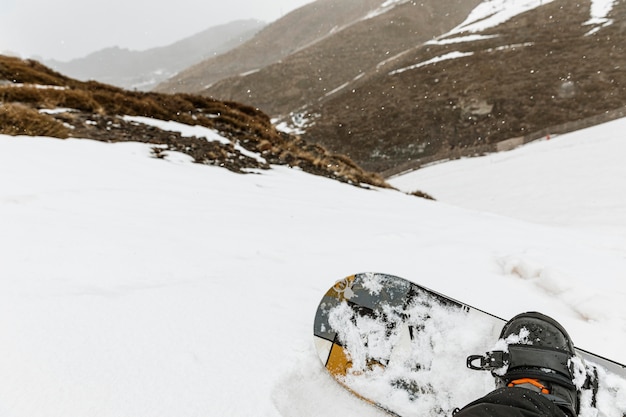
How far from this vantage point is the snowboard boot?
1615 mm

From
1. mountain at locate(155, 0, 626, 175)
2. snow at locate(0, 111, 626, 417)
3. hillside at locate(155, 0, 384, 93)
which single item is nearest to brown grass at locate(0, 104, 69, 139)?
snow at locate(0, 111, 626, 417)

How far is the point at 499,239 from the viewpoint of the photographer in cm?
452

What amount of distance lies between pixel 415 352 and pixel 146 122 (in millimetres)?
8639

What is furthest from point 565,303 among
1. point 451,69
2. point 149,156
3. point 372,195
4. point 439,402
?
point 451,69

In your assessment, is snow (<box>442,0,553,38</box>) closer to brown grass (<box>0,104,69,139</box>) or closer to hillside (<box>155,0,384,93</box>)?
hillside (<box>155,0,384,93</box>)

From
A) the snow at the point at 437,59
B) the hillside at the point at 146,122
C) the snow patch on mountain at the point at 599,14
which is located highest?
the snow patch on mountain at the point at 599,14

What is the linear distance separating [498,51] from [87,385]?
4468 cm

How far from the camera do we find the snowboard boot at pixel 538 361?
Answer: 162 centimetres

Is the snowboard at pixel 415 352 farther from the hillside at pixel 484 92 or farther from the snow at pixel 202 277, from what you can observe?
the hillside at pixel 484 92

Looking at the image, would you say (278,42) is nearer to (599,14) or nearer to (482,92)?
(599,14)

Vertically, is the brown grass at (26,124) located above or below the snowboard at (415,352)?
above

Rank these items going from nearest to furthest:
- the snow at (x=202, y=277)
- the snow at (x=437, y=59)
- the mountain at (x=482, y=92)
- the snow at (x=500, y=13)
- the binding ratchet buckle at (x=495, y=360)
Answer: the snow at (x=202, y=277) → the binding ratchet buckle at (x=495, y=360) → the mountain at (x=482, y=92) → the snow at (x=437, y=59) → the snow at (x=500, y=13)

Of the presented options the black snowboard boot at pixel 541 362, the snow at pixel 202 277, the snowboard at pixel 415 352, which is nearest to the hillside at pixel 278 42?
the snow at pixel 202 277

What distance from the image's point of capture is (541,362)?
1.68 meters
